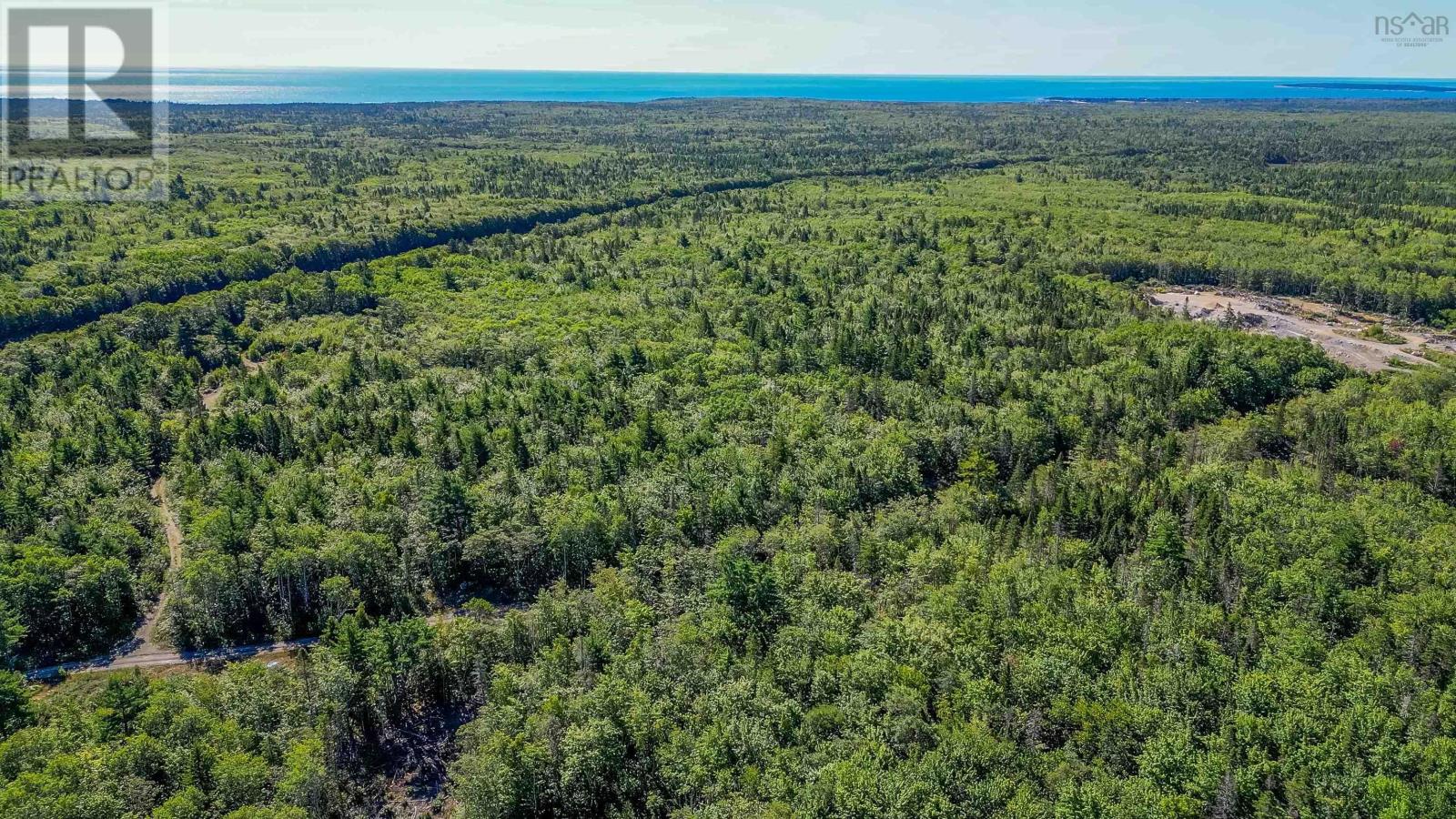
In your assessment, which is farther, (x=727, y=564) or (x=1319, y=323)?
(x=1319, y=323)

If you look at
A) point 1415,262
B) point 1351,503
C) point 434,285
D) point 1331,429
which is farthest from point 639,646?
point 1415,262

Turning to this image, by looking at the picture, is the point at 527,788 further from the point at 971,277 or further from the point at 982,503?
the point at 971,277

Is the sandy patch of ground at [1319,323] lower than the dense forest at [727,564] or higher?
higher

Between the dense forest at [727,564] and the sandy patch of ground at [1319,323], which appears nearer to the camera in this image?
the dense forest at [727,564]

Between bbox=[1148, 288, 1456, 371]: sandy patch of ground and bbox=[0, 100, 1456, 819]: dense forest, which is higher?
bbox=[1148, 288, 1456, 371]: sandy patch of ground

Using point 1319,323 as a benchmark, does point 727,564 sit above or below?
below
